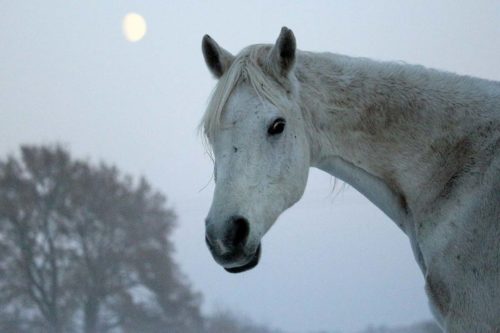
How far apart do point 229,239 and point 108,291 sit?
80.9 feet

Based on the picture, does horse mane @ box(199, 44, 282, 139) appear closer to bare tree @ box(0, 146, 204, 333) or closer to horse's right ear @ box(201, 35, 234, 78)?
horse's right ear @ box(201, 35, 234, 78)

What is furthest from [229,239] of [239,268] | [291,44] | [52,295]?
[52,295]

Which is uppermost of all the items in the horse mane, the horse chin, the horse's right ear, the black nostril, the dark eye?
the horse's right ear

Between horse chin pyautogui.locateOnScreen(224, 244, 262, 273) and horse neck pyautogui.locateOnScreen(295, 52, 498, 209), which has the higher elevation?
horse neck pyautogui.locateOnScreen(295, 52, 498, 209)

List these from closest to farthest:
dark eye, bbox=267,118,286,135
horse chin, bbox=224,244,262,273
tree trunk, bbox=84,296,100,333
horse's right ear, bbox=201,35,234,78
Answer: horse chin, bbox=224,244,262,273 → dark eye, bbox=267,118,286,135 → horse's right ear, bbox=201,35,234,78 → tree trunk, bbox=84,296,100,333

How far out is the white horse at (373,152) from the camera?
10.3ft

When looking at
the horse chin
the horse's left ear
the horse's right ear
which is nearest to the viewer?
the horse chin

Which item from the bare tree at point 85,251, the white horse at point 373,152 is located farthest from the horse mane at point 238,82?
the bare tree at point 85,251

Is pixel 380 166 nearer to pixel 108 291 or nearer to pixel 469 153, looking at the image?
pixel 469 153

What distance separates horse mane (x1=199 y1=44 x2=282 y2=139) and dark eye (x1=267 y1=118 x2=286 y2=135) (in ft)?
0.31

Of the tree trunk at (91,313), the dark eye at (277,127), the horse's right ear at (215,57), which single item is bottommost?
the dark eye at (277,127)

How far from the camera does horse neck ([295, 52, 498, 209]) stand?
3.51 meters

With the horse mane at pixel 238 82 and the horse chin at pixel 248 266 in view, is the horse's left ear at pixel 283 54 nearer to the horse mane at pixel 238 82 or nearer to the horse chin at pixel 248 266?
the horse mane at pixel 238 82

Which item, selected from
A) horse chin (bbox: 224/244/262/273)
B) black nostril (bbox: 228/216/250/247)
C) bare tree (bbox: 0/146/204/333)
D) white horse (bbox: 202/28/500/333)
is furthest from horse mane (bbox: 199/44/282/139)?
bare tree (bbox: 0/146/204/333)
